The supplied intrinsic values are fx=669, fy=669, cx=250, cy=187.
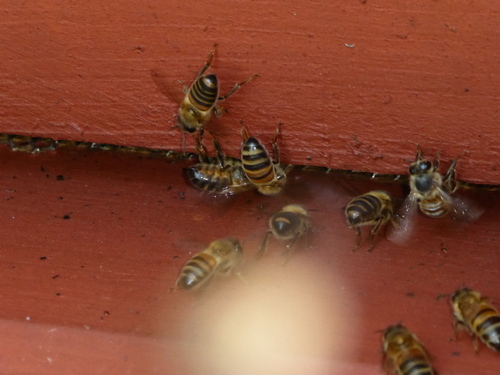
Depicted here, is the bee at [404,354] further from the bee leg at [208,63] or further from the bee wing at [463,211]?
the bee leg at [208,63]

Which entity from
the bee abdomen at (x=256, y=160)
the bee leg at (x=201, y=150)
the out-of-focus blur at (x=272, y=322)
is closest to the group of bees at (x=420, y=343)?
the out-of-focus blur at (x=272, y=322)

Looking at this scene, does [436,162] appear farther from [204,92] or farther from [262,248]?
[204,92]

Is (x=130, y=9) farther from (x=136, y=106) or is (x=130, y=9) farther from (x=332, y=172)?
(x=332, y=172)

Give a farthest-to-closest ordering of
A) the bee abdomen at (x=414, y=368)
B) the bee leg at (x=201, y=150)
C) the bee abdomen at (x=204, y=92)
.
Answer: the bee leg at (x=201, y=150) < the bee abdomen at (x=204, y=92) < the bee abdomen at (x=414, y=368)

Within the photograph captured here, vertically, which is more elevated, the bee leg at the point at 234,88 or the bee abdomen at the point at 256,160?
the bee leg at the point at 234,88

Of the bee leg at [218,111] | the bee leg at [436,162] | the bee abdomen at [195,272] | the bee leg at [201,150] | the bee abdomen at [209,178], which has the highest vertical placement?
the bee leg at [201,150]

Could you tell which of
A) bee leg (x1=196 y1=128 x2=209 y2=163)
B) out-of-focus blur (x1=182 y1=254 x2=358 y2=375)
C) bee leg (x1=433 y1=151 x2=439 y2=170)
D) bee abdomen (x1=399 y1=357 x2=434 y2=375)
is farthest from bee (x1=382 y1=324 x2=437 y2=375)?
bee leg (x1=196 y1=128 x2=209 y2=163)
